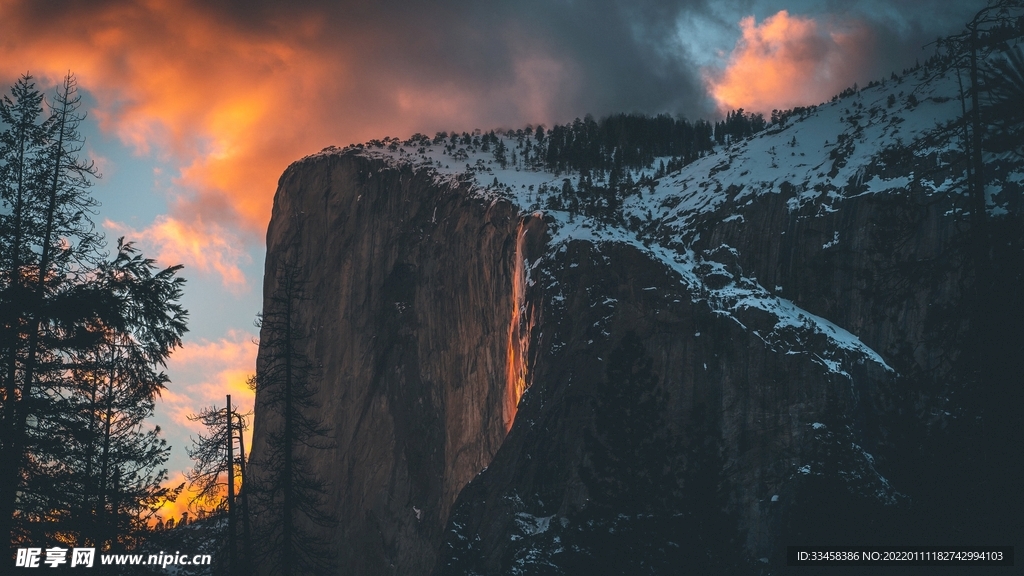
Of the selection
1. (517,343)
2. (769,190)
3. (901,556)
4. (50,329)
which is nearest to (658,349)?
(517,343)

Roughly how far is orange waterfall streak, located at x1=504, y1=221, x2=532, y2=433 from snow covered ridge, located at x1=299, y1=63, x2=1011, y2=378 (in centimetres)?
317

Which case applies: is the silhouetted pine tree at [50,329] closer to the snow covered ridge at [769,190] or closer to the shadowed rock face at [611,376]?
the shadowed rock face at [611,376]

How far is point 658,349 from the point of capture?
4947 centimetres

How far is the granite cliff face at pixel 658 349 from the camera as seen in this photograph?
2577 centimetres

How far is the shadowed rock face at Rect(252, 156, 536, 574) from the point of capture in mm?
71688

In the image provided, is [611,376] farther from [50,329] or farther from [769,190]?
[769,190]

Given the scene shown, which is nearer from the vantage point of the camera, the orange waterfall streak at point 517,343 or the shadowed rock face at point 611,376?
the shadowed rock face at point 611,376

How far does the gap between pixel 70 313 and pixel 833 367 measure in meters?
37.3

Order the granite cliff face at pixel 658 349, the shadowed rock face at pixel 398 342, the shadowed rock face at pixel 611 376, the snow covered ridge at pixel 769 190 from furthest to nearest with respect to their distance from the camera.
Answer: the shadowed rock face at pixel 398 342, the snow covered ridge at pixel 769 190, the shadowed rock face at pixel 611 376, the granite cliff face at pixel 658 349

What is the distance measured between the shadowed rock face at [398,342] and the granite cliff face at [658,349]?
24 cm

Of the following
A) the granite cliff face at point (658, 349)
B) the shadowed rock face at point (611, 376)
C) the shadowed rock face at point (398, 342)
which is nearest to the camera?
Result: the granite cliff face at point (658, 349)

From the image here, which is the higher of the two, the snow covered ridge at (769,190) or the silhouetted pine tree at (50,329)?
the snow covered ridge at (769,190)

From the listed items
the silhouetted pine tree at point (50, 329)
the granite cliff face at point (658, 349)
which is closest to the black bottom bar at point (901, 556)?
the granite cliff face at point (658, 349)

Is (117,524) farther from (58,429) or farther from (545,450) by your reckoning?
(545,450)
